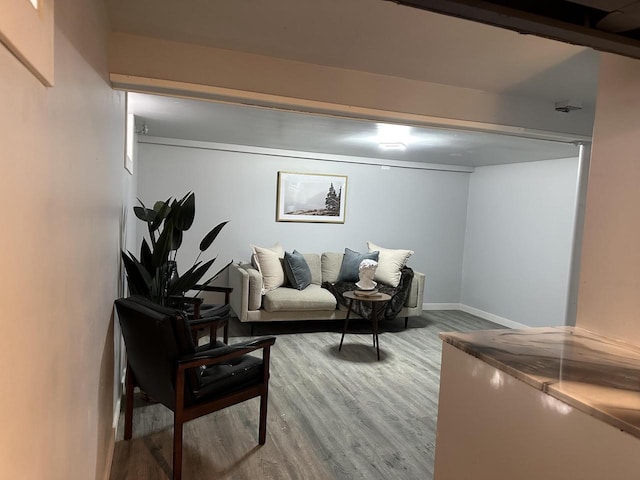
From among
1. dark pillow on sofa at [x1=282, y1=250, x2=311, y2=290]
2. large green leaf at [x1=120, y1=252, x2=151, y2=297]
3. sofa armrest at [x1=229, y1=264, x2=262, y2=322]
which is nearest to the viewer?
large green leaf at [x1=120, y1=252, x2=151, y2=297]

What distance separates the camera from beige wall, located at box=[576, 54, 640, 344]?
5.93 ft

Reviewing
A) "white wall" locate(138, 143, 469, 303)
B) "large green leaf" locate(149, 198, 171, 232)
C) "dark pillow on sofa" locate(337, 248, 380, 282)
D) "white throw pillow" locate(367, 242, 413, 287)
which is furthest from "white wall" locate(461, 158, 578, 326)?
"large green leaf" locate(149, 198, 171, 232)

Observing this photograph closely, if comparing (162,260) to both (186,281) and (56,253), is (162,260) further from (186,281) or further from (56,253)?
(56,253)

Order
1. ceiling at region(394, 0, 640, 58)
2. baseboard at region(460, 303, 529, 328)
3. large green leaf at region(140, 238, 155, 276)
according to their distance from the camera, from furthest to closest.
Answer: baseboard at region(460, 303, 529, 328) < large green leaf at region(140, 238, 155, 276) < ceiling at region(394, 0, 640, 58)

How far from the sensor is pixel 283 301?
4.70 metres

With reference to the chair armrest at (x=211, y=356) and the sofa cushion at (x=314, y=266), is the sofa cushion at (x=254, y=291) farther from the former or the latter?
the chair armrest at (x=211, y=356)

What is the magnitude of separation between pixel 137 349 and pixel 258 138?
2.91 m

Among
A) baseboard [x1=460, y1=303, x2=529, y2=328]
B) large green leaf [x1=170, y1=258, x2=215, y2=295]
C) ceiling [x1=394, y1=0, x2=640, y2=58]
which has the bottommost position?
baseboard [x1=460, y1=303, x2=529, y2=328]

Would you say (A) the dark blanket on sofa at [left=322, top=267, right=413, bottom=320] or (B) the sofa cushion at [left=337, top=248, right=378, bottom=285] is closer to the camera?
(A) the dark blanket on sofa at [left=322, top=267, right=413, bottom=320]

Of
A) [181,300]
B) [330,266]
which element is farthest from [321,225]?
[181,300]

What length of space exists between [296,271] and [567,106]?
3.16m

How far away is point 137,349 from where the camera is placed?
93.4 inches

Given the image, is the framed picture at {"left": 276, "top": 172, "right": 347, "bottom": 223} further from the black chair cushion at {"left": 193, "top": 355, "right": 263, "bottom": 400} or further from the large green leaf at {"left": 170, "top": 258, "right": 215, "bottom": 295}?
the black chair cushion at {"left": 193, "top": 355, "right": 263, "bottom": 400}

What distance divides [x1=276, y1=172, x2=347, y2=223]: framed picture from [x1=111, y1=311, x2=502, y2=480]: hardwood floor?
193 cm
